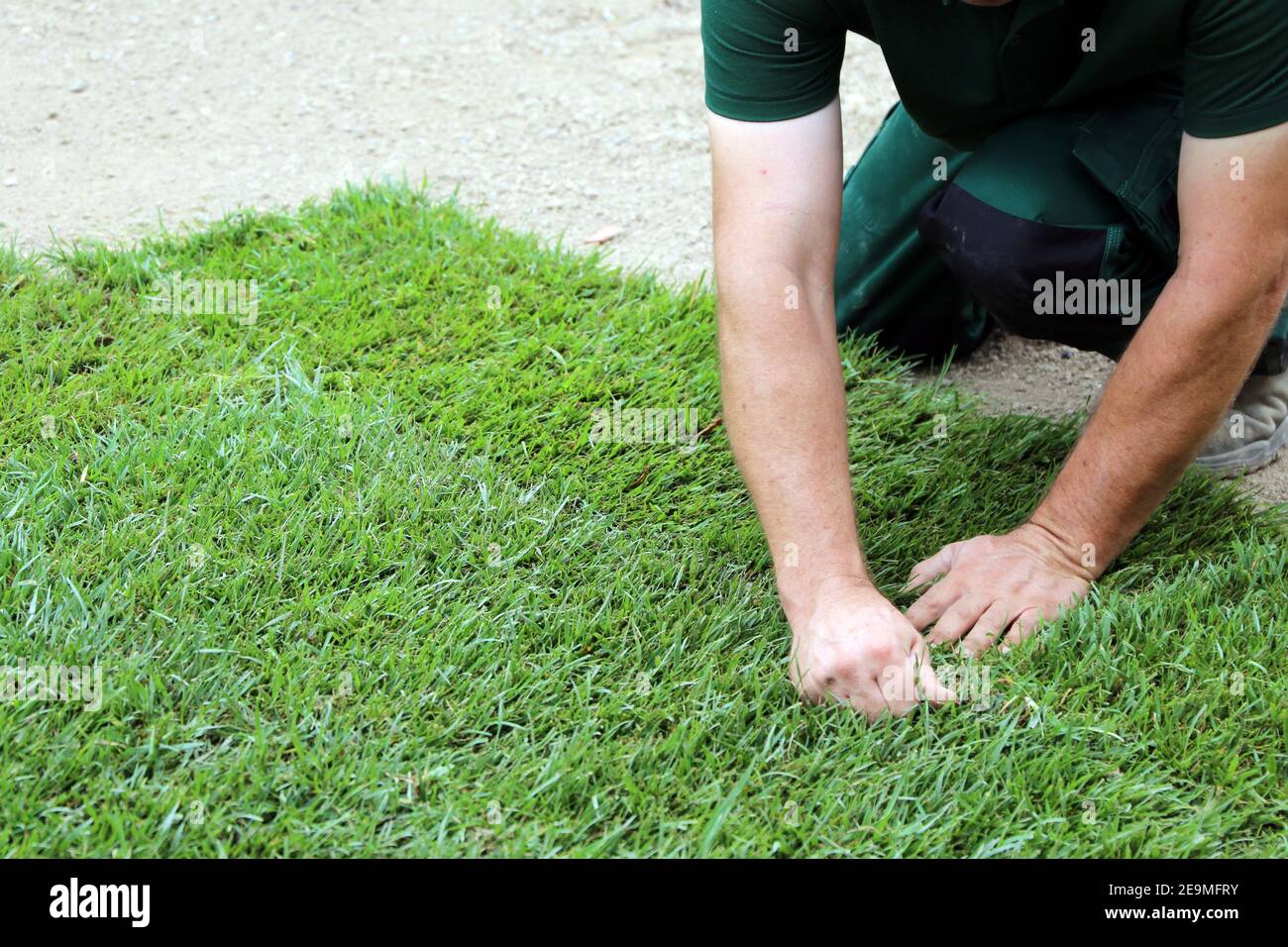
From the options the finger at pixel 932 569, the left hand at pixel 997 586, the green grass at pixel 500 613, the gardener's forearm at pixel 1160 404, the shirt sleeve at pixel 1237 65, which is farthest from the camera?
the finger at pixel 932 569

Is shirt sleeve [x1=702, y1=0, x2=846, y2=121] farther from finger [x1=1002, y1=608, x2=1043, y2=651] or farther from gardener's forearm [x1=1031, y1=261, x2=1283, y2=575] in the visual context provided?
finger [x1=1002, y1=608, x2=1043, y2=651]

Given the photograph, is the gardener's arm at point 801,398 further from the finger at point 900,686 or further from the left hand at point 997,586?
the left hand at point 997,586

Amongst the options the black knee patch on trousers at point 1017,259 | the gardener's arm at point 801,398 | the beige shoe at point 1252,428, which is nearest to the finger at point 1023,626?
the gardener's arm at point 801,398

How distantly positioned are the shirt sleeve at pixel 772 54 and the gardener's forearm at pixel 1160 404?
2.33 feet

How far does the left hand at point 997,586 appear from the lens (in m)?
2.13

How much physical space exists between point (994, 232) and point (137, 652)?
1.76m

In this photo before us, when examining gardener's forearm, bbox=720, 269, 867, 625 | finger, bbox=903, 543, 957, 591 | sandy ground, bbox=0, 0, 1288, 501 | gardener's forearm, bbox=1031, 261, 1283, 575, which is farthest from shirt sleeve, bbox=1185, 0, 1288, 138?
sandy ground, bbox=0, 0, 1288, 501

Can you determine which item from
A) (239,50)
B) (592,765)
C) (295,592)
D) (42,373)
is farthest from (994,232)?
(239,50)

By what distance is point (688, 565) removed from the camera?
7.63 ft

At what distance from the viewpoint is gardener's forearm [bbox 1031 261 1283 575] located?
2025 millimetres

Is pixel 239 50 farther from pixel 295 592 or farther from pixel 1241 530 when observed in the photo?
pixel 1241 530

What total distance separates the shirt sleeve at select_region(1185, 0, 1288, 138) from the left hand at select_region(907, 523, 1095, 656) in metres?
A: 0.76

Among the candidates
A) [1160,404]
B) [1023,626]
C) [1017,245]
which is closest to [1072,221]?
[1017,245]

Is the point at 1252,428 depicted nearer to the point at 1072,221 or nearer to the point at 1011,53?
the point at 1072,221
